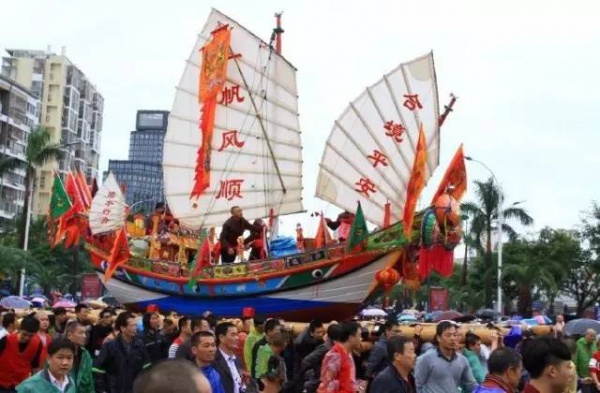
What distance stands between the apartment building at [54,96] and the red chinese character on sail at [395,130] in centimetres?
4595

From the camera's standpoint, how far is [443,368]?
5949 mm

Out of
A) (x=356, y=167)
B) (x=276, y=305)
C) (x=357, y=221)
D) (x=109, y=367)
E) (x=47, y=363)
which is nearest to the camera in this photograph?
(x=47, y=363)

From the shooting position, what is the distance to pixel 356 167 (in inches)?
783

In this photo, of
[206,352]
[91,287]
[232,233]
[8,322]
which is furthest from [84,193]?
[206,352]

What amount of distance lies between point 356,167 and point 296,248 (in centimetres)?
263

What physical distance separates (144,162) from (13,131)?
80.9 meters

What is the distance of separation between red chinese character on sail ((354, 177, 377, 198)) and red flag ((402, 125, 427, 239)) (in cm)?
415

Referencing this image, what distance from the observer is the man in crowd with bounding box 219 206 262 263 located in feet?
60.0

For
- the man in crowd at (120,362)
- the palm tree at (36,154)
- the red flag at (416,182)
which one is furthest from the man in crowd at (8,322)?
the palm tree at (36,154)

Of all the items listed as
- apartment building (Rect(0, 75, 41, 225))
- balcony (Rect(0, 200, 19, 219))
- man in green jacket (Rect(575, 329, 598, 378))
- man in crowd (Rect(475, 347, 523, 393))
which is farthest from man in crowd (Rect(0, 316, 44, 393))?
balcony (Rect(0, 200, 19, 219))

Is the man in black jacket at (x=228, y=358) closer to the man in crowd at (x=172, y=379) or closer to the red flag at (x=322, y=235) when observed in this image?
the man in crowd at (x=172, y=379)

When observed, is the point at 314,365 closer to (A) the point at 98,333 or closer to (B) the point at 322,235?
(A) the point at 98,333

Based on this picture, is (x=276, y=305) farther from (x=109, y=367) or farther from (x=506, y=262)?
(x=506, y=262)

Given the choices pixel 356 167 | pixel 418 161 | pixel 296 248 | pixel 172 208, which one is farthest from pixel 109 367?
pixel 172 208
